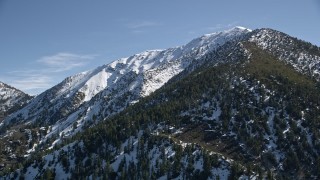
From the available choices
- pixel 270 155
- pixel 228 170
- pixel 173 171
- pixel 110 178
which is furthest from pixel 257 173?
pixel 110 178

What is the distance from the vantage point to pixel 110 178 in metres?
194

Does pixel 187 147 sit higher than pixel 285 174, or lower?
higher

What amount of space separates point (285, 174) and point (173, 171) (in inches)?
2155

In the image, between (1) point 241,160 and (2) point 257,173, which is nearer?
(2) point 257,173

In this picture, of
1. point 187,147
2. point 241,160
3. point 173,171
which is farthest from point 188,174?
point 241,160

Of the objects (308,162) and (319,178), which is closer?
(319,178)

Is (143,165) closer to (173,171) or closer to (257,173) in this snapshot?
(173,171)

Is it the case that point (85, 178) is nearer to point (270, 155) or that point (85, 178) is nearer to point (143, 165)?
point (143, 165)

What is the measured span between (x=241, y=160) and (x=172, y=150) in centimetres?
3564

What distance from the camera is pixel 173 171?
18162 cm

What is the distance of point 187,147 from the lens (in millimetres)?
196875

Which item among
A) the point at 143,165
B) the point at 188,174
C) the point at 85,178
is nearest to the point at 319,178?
the point at 188,174

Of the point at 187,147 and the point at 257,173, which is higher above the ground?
the point at 187,147

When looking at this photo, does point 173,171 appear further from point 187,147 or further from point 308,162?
point 308,162
